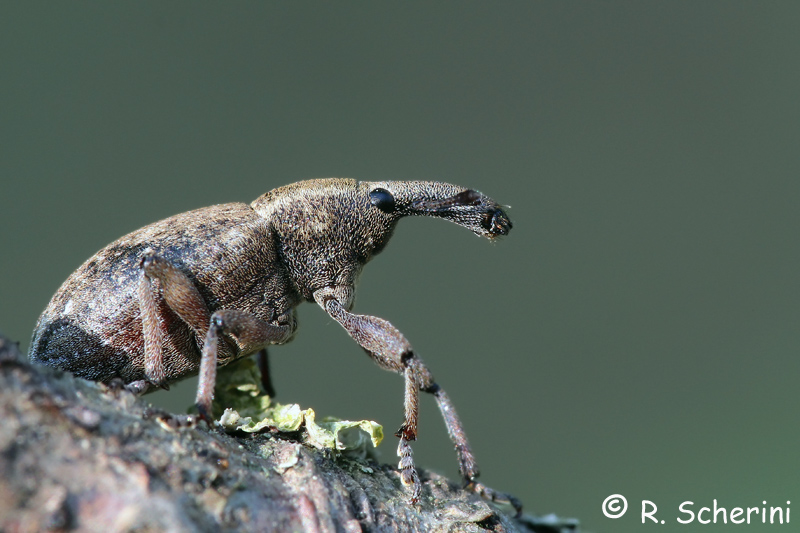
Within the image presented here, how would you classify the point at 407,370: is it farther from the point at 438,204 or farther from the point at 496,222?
the point at 496,222

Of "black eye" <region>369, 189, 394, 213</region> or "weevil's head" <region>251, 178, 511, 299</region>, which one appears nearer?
"weevil's head" <region>251, 178, 511, 299</region>

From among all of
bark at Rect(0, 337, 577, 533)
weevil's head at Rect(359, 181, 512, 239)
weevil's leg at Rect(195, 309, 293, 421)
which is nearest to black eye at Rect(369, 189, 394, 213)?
weevil's head at Rect(359, 181, 512, 239)

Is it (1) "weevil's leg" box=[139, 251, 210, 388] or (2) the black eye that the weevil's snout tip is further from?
(1) "weevil's leg" box=[139, 251, 210, 388]

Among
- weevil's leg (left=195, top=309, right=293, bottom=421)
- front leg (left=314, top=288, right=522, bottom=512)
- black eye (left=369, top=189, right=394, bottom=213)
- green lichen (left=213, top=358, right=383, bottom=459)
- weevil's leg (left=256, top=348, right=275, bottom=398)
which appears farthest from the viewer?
weevil's leg (left=256, top=348, right=275, bottom=398)

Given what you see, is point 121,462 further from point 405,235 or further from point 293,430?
point 405,235

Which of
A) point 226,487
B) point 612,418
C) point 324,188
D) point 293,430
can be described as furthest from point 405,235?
point 226,487

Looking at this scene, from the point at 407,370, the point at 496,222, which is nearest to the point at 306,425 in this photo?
the point at 407,370

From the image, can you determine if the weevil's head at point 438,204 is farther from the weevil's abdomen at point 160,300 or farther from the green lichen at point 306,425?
the green lichen at point 306,425
